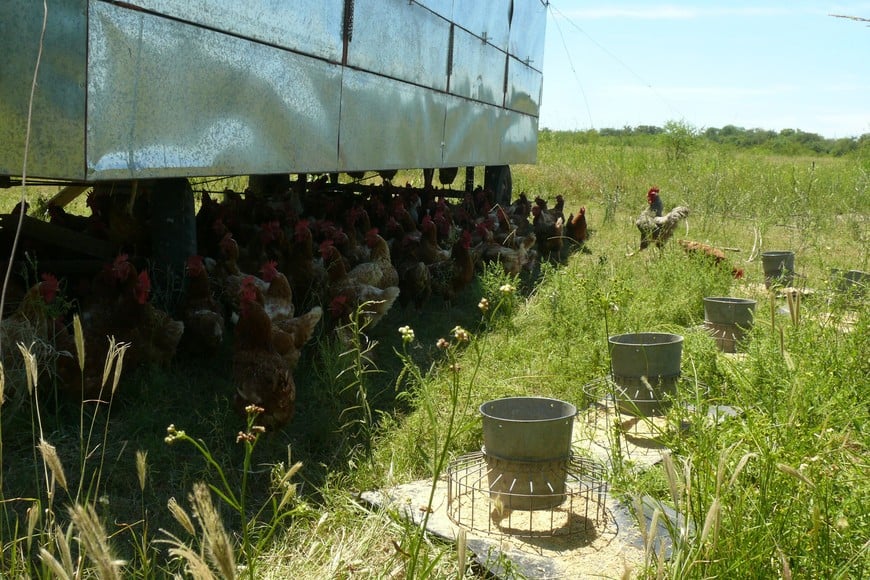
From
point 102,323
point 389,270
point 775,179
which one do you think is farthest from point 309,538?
point 775,179

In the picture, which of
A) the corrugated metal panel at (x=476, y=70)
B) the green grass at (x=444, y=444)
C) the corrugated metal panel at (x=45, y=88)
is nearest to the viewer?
the green grass at (x=444, y=444)

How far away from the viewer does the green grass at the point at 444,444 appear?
6.90 ft

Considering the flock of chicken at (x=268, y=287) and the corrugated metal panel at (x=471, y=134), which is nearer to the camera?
the flock of chicken at (x=268, y=287)

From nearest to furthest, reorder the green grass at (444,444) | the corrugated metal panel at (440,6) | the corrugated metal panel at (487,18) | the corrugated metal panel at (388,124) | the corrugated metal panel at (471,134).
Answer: the green grass at (444,444)
the corrugated metal panel at (388,124)
the corrugated metal panel at (440,6)
the corrugated metal panel at (471,134)
the corrugated metal panel at (487,18)

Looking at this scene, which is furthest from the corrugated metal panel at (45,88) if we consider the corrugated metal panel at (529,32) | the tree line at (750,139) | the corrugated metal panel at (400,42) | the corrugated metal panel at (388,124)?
the tree line at (750,139)

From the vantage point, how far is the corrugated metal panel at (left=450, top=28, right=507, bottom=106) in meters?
8.26

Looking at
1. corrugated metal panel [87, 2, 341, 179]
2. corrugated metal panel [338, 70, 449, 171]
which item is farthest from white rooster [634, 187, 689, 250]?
corrugated metal panel [87, 2, 341, 179]

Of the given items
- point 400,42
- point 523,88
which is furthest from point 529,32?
point 400,42

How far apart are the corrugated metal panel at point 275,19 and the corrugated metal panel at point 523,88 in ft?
19.8

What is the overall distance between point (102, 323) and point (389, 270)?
2337 millimetres

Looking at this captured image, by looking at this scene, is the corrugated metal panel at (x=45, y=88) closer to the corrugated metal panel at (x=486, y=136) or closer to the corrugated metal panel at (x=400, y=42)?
the corrugated metal panel at (x=400, y=42)

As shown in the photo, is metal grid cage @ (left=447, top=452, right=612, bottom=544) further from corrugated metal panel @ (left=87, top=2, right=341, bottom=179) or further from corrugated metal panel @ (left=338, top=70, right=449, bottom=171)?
corrugated metal panel @ (left=338, top=70, right=449, bottom=171)

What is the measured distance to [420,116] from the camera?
7.08m

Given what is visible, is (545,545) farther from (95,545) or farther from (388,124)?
(388,124)
